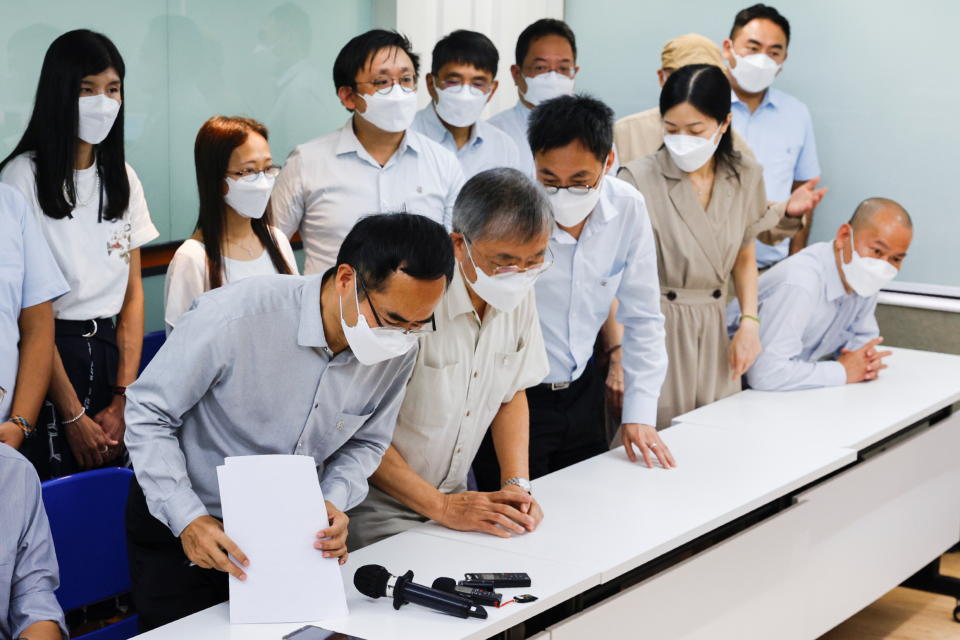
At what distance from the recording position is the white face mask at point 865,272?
12.0 ft

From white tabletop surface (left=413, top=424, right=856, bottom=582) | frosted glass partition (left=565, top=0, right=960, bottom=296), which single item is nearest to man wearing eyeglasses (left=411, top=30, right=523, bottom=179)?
white tabletop surface (left=413, top=424, right=856, bottom=582)

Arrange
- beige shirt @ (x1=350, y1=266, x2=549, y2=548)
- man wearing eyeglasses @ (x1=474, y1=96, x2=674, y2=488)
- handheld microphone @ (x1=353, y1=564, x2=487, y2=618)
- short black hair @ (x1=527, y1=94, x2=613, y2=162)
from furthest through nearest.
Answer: man wearing eyeglasses @ (x1=474, y1=96, x2=674, y2=488), short black hair @ (x1=527, y1=94, x2=613, y2=162), beige shirt @ (x1=350, y1=266, x2=549, y2=548), handheld microphone @ (x1=353, y1=564, x2=487, y2=618)

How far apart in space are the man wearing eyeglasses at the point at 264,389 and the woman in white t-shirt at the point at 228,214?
0.92m

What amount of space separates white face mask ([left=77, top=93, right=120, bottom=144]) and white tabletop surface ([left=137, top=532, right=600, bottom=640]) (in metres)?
1.40

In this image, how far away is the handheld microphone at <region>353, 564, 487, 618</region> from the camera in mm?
1847

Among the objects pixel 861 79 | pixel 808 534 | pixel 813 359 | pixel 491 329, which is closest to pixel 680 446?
pixel 808 534

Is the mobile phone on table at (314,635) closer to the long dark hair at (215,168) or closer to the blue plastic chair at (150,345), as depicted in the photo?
the long dark hair at (215,168)

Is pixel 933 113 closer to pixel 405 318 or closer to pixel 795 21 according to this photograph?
pixel 795 21

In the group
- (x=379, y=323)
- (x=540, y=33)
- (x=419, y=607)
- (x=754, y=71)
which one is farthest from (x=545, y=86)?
(x=419, y=607)

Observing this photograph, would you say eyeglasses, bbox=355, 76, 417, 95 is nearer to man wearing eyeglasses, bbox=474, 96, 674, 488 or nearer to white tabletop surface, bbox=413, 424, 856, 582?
man wearing eyeglasses, bbox=474, 96, 674, 488

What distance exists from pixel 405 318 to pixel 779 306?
2.10m

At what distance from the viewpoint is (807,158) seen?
4785 mm

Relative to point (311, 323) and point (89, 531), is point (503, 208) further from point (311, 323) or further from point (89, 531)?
point (89, 531)

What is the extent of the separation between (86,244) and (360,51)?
37.6 inches
